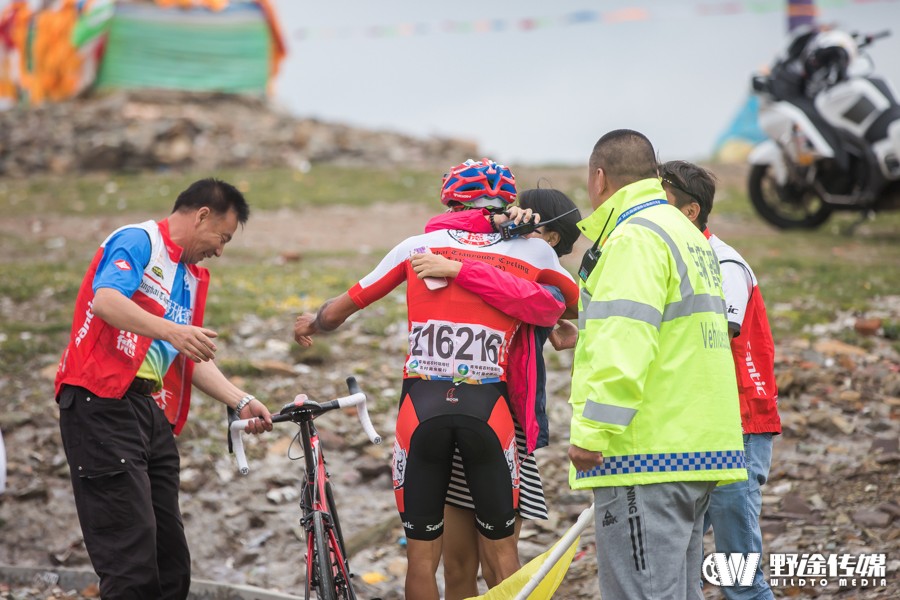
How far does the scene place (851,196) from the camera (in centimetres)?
1326

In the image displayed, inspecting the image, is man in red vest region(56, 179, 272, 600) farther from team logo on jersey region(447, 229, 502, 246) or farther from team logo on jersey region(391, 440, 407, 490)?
Answer: team logo on jersey region(447, 229, 502, 246)

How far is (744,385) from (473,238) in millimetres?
1261

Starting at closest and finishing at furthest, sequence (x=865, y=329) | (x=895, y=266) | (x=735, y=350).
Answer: (x=735, y=350), (x=865, y=329), (x=895, y=266)

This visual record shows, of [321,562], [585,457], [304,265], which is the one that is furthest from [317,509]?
[304,265]

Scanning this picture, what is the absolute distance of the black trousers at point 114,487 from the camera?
4.36 m

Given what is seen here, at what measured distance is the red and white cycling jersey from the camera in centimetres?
409

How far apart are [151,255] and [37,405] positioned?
3.87 meters

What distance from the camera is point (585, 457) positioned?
3.38 m

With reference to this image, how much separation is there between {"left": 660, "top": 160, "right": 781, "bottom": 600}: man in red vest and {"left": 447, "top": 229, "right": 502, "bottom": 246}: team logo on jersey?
2.63 ft

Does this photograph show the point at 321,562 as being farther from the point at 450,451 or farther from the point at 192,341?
the point at 192,341

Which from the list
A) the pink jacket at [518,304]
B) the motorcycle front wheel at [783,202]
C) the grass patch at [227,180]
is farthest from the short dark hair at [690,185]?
the grass patch at [227,180]

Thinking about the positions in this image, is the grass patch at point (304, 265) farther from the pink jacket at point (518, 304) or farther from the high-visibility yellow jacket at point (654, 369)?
the high-visibility yellow jacket at point (654, 369)

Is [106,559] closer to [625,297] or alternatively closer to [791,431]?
[625,297]

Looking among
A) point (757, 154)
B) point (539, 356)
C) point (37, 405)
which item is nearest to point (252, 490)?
point (37, 405)
